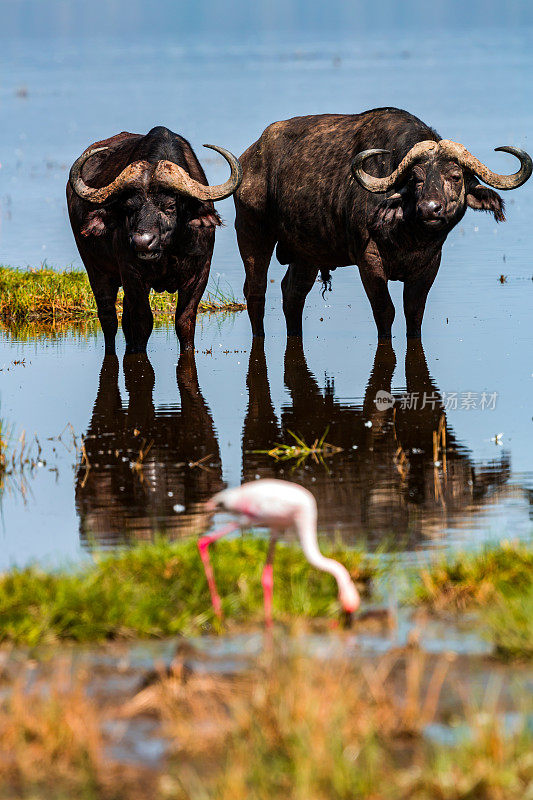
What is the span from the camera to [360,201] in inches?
501

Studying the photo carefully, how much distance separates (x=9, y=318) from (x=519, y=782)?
1496cm

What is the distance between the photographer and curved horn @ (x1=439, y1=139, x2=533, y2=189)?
1227cm

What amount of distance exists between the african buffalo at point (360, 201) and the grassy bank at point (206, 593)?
731cm

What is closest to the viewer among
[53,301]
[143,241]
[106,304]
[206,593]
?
[206,593]

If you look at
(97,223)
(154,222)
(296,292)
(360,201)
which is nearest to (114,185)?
(97,223)

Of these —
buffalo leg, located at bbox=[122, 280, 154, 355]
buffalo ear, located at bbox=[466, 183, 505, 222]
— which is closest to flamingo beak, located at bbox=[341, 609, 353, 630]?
buffalo leg, located at bbox=[122, 280, 154, 355]

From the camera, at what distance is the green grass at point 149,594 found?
4422 millimetres

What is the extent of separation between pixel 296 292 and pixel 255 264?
91cm

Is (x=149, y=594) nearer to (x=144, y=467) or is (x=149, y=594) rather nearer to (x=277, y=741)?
(x=277, y=741)

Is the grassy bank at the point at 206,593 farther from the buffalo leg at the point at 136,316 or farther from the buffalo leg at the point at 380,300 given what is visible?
the buffalo leg at the point at 380,300

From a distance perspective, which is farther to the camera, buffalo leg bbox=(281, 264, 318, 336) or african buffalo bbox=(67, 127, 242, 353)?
buffalo leg bbox=(281, 264, 318, 336)

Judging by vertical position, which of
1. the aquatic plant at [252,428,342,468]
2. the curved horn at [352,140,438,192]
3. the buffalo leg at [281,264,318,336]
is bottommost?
the aquatic plant at [252,428,342,468]

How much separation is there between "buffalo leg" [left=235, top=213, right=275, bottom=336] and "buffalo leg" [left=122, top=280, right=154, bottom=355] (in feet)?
7.43

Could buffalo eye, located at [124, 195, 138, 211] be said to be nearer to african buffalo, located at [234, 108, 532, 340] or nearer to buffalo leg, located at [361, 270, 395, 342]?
african buffalo, located at [234, 108, 532, 340]
